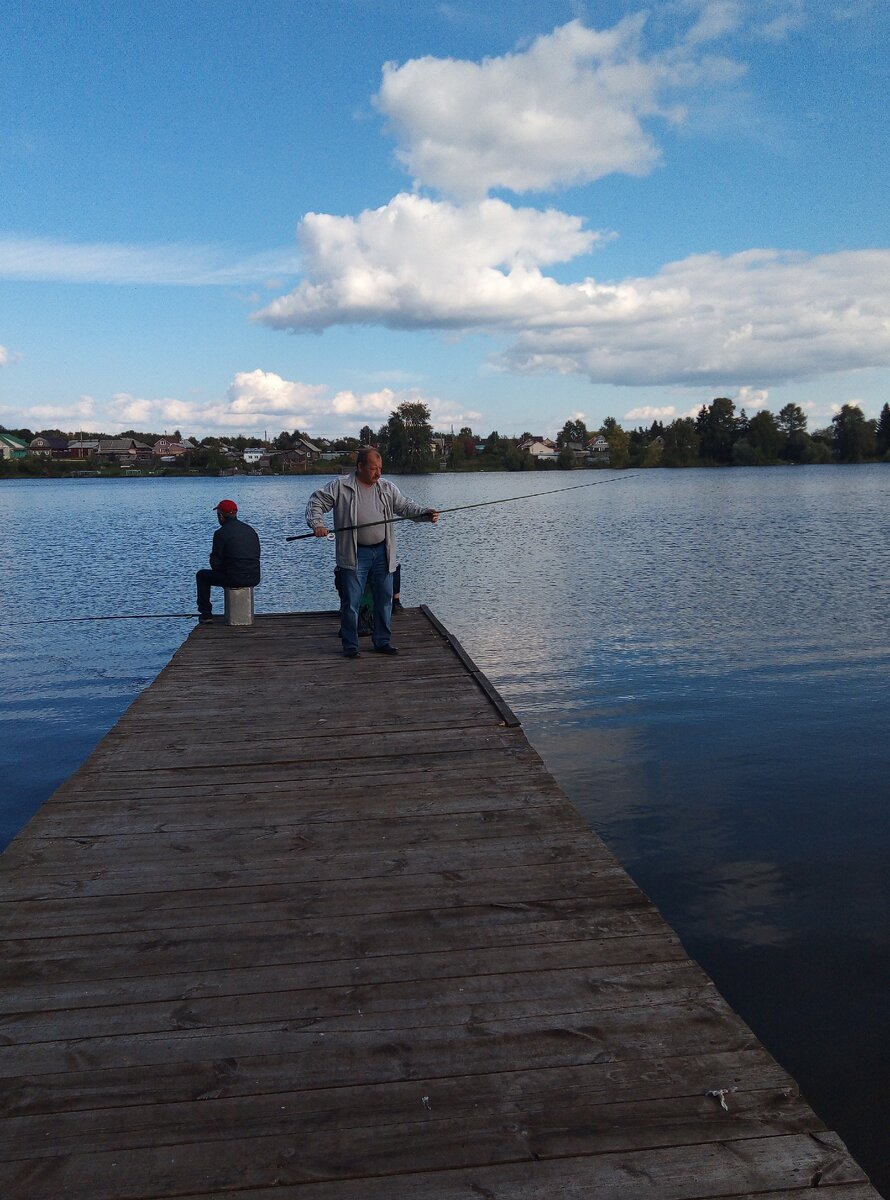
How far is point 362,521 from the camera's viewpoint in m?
8.83

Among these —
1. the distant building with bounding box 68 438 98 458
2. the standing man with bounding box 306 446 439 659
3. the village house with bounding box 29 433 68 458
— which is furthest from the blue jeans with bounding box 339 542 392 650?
the distant building with bounding box 68 438 98 458

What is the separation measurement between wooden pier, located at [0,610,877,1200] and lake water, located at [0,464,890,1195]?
0.73 metres

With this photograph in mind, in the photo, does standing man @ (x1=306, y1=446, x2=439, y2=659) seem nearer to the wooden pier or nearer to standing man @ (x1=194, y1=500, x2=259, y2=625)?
standing man @ (x1=194, y1=500, x2=259, y2=625)

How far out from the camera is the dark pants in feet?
36.9

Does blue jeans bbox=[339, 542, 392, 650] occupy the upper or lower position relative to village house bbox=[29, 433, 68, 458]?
lower

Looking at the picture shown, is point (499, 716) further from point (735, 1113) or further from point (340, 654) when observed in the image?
point (735, 1113)

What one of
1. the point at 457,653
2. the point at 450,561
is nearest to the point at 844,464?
the point at 450,561

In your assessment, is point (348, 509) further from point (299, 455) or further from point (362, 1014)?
point (299, 455)

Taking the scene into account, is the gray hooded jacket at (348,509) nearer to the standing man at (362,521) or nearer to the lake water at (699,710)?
the standing man at (362,521)

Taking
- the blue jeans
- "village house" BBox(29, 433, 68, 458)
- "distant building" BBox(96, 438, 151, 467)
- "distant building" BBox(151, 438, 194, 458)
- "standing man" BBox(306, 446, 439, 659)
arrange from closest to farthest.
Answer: "standing man" BBox(306, 446, 439, 659) < the blue jeans < "distant building" BBox(96, 438, 151, 467) < "distant building" BBox(151, 438, 194, 458) < "village house" BBox(29, 433, 68, 458)

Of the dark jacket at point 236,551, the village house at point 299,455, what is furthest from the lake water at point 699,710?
the village house at point 299,455

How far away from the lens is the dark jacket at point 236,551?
34.8ft

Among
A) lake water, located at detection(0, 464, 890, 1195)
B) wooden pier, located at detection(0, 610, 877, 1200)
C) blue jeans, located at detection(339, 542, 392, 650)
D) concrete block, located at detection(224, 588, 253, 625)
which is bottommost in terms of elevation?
lake water, located at detection(0, 464, 890, 1195)

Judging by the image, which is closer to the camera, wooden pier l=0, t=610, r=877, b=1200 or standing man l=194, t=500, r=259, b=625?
wooden pier l=0, t=610, r=877, b=1200
